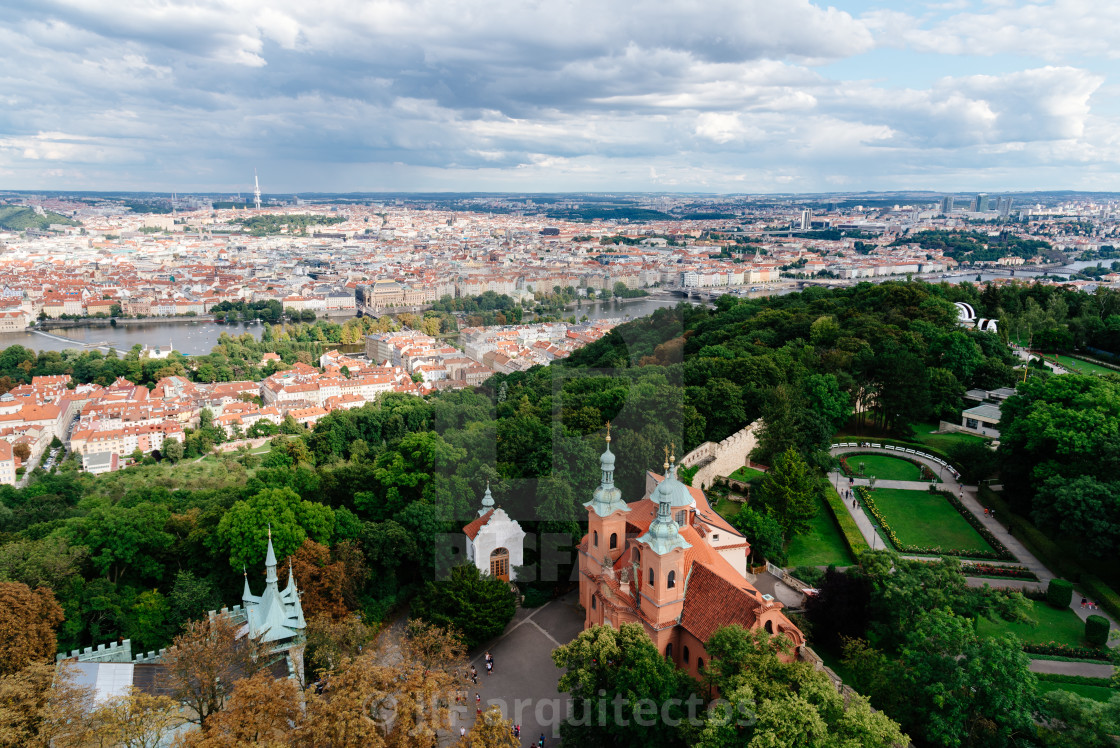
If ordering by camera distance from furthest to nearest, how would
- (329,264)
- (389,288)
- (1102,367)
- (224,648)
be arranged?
(329,264) → (389,288) → (1102,367) → (224,648)

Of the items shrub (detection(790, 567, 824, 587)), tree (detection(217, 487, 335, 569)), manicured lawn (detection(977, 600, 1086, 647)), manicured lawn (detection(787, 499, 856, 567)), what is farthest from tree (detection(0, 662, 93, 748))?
manicured lawn (detection(977, 600, 1086, 647))

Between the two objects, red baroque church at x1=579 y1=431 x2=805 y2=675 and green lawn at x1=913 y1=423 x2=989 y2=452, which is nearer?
red baroque church at x1=579 y1=431 x2=805 y2=675

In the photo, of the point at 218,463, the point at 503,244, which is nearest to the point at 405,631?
the point at 218,463

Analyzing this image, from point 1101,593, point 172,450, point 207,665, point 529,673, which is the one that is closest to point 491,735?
point 207,665

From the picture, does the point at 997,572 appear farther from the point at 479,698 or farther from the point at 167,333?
the point at 167,333

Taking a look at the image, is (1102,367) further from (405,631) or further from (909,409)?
(405,631)

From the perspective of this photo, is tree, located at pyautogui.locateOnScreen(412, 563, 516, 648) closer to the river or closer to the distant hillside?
the river
